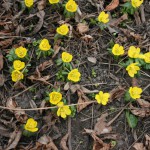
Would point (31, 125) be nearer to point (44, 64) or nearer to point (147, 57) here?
point (44, 64)

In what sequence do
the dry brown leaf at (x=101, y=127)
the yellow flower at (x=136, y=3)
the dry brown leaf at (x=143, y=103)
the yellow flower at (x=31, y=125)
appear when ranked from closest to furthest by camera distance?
the yellow flower at (x=31, y=125)
the dry brown leaf at (x=101, y=127)
the dry brown leaf at (x=143, y=103)
the yellow flower at (x=136, y=3)

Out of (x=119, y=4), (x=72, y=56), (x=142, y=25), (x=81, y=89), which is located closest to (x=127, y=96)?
(x=81, y=89)

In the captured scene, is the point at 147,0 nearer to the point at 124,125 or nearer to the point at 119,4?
the point at 119,4

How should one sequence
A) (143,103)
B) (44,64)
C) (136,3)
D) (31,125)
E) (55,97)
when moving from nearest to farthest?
1. (31,125)
2. (55,97)
3. (143,103)
4. (44,64)
5. (136,3)

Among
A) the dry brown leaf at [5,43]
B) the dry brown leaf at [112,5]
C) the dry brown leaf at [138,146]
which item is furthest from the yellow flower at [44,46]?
the dry brown leaf at [138,146]

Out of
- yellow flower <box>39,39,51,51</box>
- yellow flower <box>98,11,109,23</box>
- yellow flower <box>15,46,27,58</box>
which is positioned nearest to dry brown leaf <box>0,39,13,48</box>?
yellow flower <box>15,46,27,58</box>

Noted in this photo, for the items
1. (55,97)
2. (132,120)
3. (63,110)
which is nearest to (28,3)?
(55,97)

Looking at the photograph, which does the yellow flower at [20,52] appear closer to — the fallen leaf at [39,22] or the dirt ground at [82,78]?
the dirt ground at [82,78]
